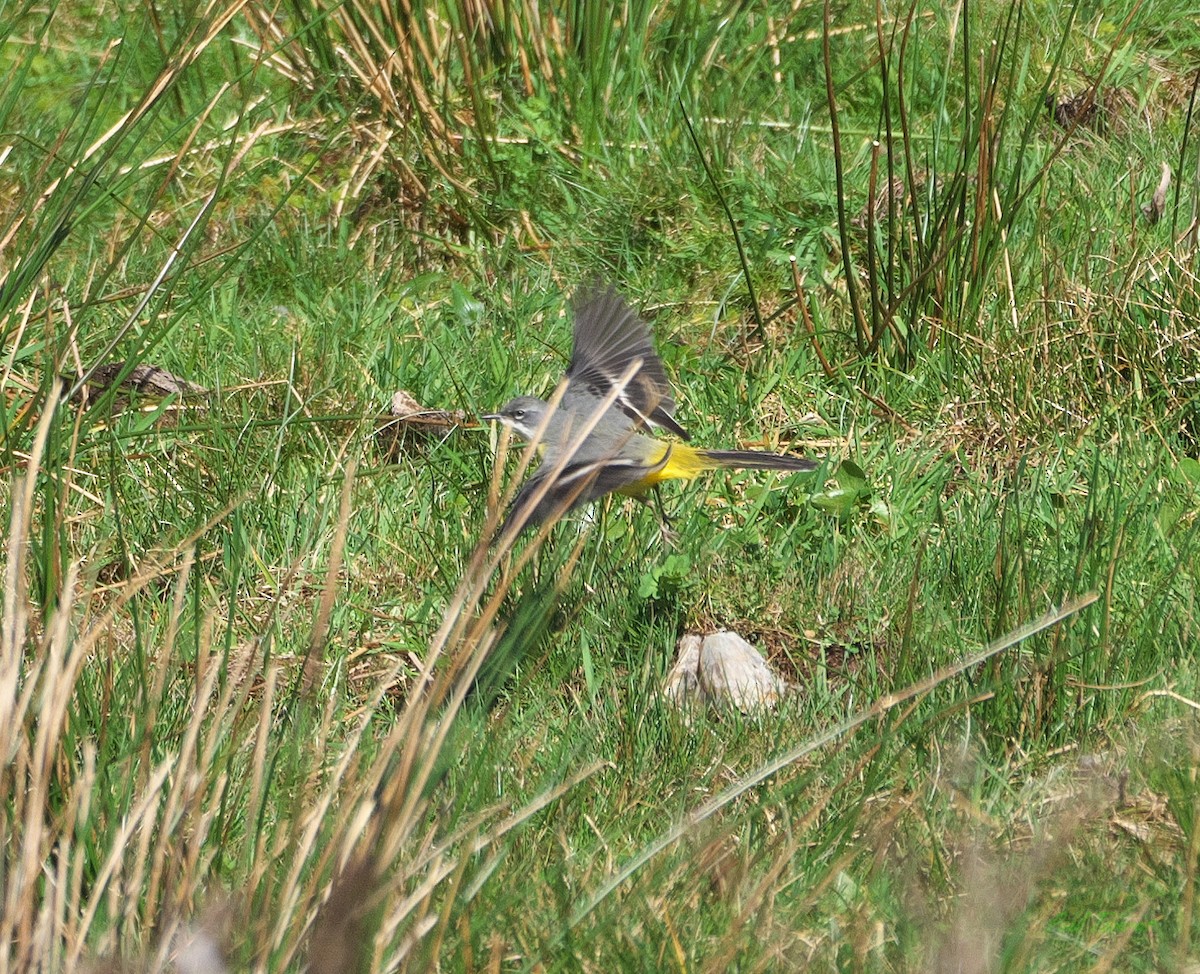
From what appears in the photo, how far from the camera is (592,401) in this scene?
171 inches

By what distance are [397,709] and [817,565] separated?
1.14 metres

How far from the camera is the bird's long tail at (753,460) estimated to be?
3727 millimetres

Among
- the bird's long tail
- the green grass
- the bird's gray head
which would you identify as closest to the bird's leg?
the green grass

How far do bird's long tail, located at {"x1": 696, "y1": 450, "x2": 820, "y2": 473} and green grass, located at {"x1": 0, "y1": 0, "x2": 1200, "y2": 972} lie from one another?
0.17 metres

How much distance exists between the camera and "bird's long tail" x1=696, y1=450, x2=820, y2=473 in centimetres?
373

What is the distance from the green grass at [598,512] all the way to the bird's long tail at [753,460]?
169 millimetres

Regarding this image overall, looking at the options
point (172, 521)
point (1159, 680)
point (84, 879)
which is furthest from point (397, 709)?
point (1159, 680)

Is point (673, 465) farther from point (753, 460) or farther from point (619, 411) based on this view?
point (619, 411)

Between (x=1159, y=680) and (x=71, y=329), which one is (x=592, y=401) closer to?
(x=71, y=329)

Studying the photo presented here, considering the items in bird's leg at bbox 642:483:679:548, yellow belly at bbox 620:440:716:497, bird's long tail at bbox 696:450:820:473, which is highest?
bird's long tail at bbox 696:450:820:473

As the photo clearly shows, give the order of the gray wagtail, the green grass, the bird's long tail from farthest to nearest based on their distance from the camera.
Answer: the gray wagtail → the bird's long tail → the green grass

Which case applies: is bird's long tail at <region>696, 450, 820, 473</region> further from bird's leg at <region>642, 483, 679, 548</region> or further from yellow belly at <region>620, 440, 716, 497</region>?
bird's leg at <region>642, 483, 679, 548</region>

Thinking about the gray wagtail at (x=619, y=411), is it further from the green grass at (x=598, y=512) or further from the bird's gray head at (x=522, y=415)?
the green grass at (x=598, y=512)

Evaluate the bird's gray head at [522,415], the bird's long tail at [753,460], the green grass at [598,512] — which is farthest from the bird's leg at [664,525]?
the bird's gray head at [522,415]
